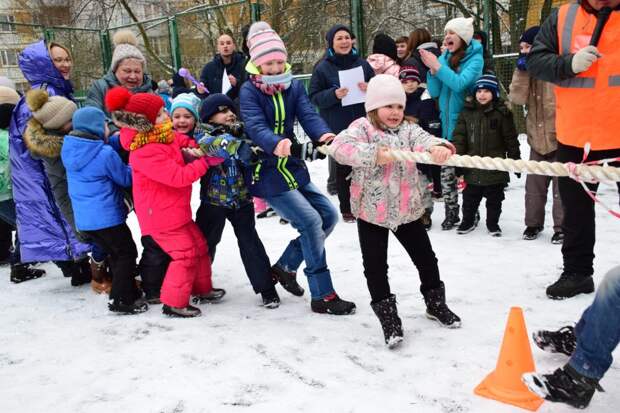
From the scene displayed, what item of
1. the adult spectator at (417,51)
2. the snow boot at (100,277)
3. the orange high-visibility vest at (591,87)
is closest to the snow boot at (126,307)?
the snow boot at (100,277)

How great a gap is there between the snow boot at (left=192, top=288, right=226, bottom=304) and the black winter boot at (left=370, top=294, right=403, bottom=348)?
1.41 meters

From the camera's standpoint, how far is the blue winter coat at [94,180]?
388 centimetres

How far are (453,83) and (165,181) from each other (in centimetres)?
315

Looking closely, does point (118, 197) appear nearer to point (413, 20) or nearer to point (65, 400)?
point (65, 400)

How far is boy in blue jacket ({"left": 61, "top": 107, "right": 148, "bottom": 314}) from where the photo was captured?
388 cm

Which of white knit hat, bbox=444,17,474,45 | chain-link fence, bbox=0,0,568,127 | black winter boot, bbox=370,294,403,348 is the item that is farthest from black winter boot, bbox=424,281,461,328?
chain-link fence, bbox=0,0,568,127

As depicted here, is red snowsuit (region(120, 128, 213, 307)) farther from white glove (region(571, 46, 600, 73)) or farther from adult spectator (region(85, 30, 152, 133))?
white glove (region(571, 46, 600, 73))

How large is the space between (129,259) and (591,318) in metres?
3.06

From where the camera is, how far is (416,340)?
10.6ft

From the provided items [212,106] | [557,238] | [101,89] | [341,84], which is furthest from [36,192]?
[557,238]

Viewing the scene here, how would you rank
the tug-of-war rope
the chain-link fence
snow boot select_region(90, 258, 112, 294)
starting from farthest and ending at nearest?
1. the chain-link fence
2. snow boot select_region(90, 258, 112, 294)
3. the tug-of-war rope

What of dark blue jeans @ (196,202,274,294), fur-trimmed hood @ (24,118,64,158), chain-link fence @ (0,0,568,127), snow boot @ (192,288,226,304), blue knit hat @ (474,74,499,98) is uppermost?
chain-link fence @ (0,0,568,127)

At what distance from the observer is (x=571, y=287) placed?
12.2 ft

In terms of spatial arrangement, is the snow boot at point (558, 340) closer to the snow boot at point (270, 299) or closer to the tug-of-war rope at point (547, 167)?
the tug-of-war rope at point (547, 167)
